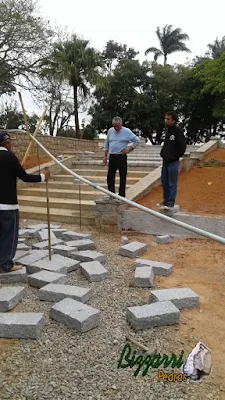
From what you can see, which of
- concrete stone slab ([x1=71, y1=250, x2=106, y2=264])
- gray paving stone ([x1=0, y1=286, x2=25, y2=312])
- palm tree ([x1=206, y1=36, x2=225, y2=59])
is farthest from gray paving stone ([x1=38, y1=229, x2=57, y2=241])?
palm tree ([x1=206, y1=36, x2=225, y2=59])

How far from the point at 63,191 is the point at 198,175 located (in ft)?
11.8

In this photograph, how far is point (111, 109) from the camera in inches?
1107

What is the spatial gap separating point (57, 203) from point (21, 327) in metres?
5.24

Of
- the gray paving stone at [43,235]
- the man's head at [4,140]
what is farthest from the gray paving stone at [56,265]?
the man's head at [4,140]

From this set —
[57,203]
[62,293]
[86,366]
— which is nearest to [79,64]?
[57,203]

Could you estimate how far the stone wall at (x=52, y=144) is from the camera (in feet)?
42.9

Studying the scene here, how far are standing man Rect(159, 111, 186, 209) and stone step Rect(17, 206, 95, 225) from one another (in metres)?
1.75

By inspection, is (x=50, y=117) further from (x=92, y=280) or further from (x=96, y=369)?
(x=96, y=369)

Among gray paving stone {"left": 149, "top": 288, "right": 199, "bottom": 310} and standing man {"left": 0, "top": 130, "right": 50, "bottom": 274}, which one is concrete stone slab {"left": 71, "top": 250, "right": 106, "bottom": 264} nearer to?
standing man {"left": 0, "top": 130, "right": 50, "bottom": 274}

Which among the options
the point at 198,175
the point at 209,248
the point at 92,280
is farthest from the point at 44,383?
the point at 198,175

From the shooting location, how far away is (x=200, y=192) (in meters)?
7.96

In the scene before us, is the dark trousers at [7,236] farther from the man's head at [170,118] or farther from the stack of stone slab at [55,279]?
the man's head at [170,118]

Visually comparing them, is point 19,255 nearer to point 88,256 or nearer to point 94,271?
point 88,256

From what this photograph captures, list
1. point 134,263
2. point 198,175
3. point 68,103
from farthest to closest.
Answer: point 68,103 → point 198,175 → point 134,263
